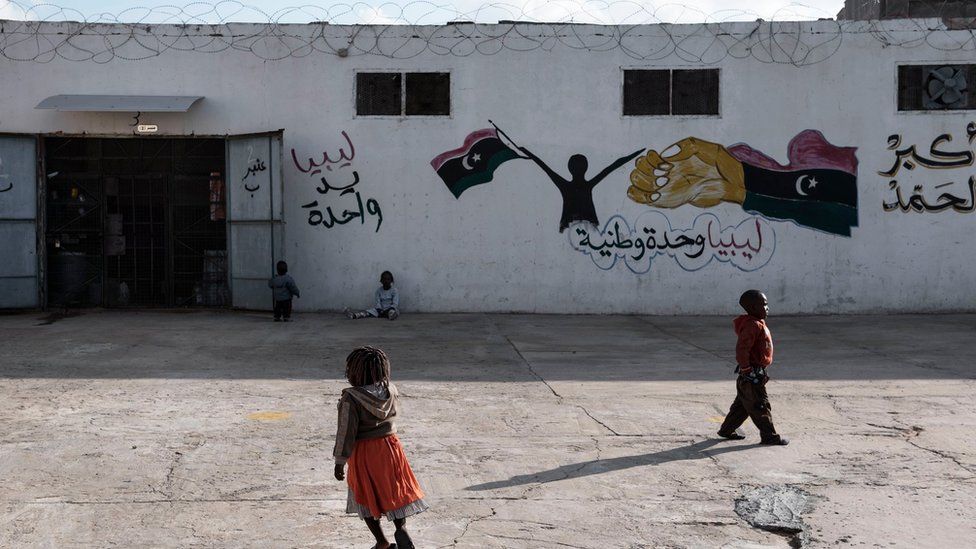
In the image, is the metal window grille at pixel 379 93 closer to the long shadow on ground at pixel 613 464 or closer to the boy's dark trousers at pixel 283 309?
the boy's dark trousers at pixel 283 309

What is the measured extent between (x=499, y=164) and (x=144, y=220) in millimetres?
5667

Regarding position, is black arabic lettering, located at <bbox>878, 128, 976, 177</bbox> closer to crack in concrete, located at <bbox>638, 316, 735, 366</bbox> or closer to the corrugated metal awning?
crack in concrete, located at <bbox>638, 316, 735, 366</bbox>

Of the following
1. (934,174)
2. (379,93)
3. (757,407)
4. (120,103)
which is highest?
(379,93)

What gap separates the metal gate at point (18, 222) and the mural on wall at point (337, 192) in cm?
390

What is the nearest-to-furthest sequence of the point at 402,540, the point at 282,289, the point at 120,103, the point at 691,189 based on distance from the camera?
1. the point at 402,540
2. the point at 282,289
3. the point at 120,103
4. the point at 691,189

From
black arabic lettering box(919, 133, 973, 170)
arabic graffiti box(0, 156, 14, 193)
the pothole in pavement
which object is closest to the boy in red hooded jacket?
the pothole in pavement

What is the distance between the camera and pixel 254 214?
15.0 meters

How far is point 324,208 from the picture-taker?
15.4 metres

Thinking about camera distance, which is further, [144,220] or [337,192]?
[144,220]

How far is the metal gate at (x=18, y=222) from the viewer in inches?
589

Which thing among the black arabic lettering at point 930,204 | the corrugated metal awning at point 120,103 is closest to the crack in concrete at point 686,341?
the black arabic lettering at point 930,204

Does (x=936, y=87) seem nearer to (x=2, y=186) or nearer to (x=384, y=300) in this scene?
(x=384, y=300)

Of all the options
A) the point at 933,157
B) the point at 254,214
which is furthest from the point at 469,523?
the point at 933,157

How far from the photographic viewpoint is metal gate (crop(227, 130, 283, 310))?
14812 millimetres
